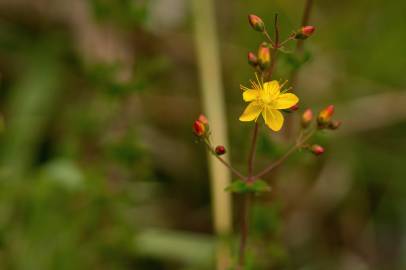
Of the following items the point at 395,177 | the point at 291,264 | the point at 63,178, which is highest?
the point at 395,177

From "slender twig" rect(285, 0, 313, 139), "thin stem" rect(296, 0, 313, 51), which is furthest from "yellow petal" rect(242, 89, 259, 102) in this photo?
"thin stem" rect(296, 0, 313, 51)

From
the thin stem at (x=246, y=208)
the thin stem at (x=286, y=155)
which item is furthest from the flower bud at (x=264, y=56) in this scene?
→ the thin stem at (x=286, y=155)

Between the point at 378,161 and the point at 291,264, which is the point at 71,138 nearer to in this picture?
the point at 291,264

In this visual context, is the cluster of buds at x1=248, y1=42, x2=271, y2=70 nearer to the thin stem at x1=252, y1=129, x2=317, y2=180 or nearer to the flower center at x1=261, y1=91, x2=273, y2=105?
the flower center at x1=261, y1=91, x2=273, y2=105

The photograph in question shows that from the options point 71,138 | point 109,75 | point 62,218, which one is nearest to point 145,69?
point 109,75

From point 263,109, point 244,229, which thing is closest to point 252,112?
point 263,109

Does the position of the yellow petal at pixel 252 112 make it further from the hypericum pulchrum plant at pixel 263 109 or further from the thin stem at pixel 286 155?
the thin stem at pixel 286 155

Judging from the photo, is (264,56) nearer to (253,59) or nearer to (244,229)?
(253,59)
